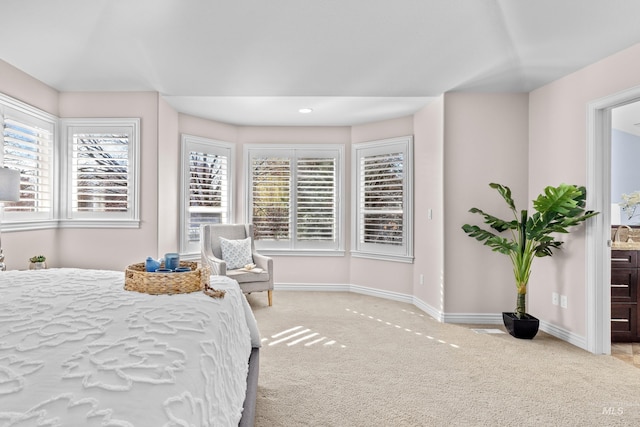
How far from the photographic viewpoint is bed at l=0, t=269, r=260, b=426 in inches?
29.7

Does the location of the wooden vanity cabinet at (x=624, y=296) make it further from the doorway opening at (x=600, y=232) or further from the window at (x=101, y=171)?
the window at (x=101, y=171)

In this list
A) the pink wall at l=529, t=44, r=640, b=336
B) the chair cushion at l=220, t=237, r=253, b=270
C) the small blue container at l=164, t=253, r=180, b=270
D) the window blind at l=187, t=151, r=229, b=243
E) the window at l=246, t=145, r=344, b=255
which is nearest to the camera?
the small blue container at l=164, t=253, r=180, b=270

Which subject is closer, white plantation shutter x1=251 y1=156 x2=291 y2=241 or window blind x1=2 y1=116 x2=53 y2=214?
window blind x1=2 y1=116 x2=53 y2=214

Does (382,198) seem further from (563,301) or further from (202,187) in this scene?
(202,187)

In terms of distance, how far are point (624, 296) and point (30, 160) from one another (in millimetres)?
5811

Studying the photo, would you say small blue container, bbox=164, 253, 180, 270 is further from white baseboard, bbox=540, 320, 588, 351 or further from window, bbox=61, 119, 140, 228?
white baseboard, bbox=540, 320, 588, 351

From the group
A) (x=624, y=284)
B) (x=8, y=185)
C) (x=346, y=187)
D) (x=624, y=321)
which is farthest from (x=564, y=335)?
(x=8, y=185)

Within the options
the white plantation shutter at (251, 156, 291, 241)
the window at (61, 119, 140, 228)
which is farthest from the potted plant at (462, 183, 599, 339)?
the window at (61, 119, 140, 228)

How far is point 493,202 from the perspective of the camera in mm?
3785

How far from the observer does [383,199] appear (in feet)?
15.9

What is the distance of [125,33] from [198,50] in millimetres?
586

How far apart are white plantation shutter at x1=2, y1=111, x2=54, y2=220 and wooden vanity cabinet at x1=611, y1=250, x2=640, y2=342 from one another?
220 inches

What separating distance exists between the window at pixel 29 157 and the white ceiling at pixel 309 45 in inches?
16.5

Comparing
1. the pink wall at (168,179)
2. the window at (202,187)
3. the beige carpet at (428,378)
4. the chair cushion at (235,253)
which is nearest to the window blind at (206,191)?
the window at (202,187)
